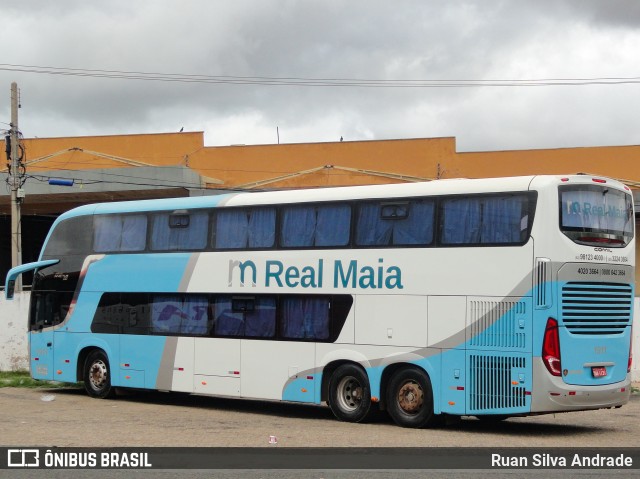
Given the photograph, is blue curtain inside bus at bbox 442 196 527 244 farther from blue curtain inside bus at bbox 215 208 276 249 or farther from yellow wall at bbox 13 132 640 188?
yellow wall at bbox 13 132 640 188

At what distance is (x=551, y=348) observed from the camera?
1499cm

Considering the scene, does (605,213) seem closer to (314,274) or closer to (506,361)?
(506,361)

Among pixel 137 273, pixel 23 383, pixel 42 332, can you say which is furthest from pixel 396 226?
pixel 23 383

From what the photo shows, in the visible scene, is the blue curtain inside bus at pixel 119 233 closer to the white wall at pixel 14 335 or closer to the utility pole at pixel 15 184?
the white wall at pixel 14 335

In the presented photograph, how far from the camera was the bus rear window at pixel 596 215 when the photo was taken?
597 inches

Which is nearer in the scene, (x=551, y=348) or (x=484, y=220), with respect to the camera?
(x=551, y=348)

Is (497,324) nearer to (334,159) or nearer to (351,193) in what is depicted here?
(351,193)

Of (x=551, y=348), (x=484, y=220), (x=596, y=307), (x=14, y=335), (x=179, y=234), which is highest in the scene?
(x=484, y=220)

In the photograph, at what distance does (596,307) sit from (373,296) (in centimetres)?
364

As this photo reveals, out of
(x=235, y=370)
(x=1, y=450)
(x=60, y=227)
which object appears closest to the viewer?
(x=1, y=450)

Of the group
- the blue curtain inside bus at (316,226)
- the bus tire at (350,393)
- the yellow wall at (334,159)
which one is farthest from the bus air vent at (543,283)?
the yellow wall at (334,159)
